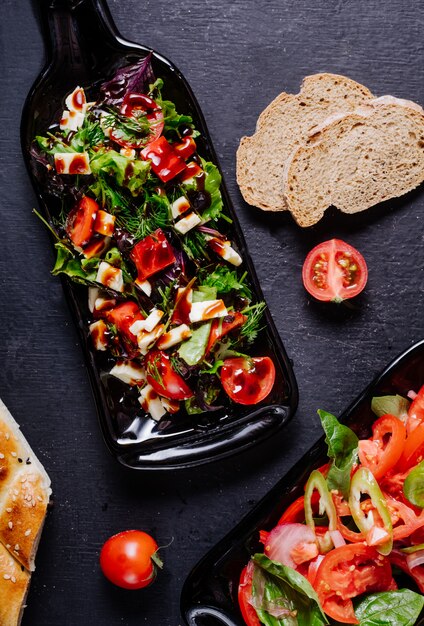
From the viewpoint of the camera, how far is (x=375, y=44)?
3.44 metres

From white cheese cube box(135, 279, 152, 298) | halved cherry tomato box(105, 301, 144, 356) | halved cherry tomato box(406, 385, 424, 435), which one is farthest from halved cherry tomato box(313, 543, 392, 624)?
white cheese cube box(135, 279, 152, 298)

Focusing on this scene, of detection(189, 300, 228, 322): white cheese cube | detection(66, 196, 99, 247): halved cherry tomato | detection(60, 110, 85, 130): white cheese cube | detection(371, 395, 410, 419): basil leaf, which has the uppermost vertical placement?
detection(60, 110, 85, 130): white cheese cube

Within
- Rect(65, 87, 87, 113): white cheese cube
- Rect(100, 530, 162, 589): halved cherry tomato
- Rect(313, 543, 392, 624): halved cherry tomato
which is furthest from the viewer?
Rect(100, 530, 162, 589): halved cherry tomato

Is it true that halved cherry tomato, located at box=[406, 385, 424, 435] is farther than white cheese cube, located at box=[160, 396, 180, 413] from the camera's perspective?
No

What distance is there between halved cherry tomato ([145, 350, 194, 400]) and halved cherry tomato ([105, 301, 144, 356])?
0.09 m

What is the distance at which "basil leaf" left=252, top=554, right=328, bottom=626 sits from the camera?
2.70 meters

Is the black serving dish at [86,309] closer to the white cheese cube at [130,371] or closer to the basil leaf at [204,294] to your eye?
the white cheese cube at [130,371]

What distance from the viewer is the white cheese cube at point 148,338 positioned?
2.98 m

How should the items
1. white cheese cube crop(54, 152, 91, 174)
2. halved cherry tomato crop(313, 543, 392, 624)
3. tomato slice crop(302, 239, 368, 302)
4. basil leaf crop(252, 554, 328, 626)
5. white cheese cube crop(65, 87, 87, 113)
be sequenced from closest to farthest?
basil leaf crop(252, 554, 328, 626) → halved cherry tomato crop(313, 543, 392, 624) → white cheese cube crop(54, 152, 91, 174) → white cheese cube crop(65, 87, 87, 113) → tomato slice crop(302, 239, 368, 302)

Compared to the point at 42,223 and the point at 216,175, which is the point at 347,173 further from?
the point at 42,223

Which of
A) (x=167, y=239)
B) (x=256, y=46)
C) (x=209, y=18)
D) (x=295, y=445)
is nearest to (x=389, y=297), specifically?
(x=295, y=445)

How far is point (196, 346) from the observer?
3.01 meters

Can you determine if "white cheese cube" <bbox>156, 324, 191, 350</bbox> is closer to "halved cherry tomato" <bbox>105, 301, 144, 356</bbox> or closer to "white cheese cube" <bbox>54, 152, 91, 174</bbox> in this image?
"halved cherry tomato" <bbox>105, 301, 144, 356</bbox>

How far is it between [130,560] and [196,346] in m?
0.96
